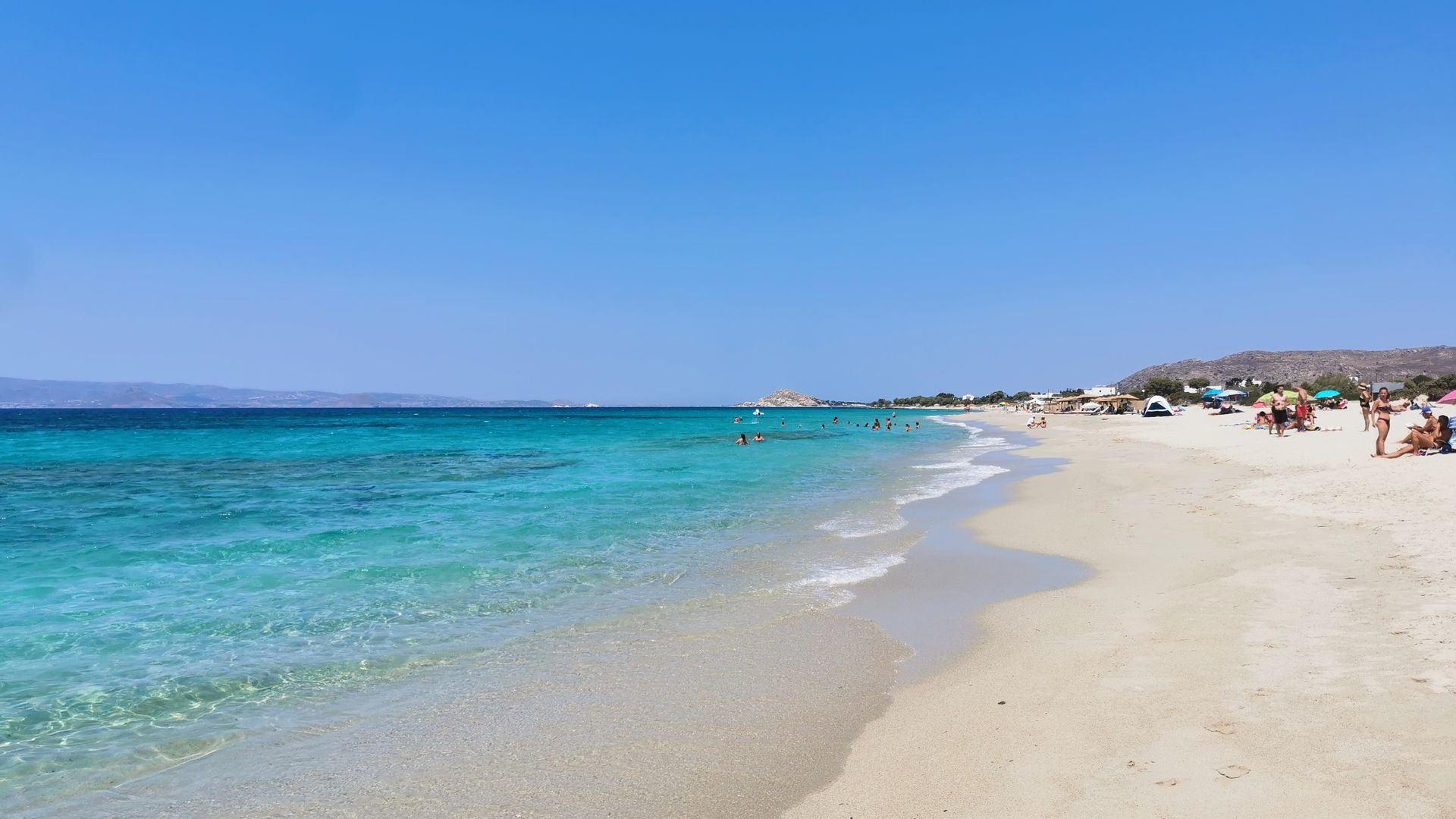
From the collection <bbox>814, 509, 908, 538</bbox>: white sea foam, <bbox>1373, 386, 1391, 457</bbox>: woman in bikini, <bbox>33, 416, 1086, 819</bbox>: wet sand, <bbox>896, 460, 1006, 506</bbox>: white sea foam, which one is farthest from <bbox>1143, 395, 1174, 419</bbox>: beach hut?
<bbox>33, 416, 1086, 819</bbox>: wet sand

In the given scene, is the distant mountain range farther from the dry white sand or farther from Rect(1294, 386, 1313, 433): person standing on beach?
the dry white sand

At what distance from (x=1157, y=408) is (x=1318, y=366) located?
92817mm

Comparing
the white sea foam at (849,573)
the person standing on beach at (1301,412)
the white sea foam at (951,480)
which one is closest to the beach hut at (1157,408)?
the person standing on beach at (1301,412)

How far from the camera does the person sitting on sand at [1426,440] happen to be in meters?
16.2

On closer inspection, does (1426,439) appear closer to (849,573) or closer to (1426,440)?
(1426,440)

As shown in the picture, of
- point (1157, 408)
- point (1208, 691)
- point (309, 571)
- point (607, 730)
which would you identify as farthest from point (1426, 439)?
point (1157, 408)

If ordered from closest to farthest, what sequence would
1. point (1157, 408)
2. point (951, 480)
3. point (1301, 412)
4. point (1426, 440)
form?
A: point (1426, 440) < point (951, 480) < point (1301, 412) < point (1157, 408)

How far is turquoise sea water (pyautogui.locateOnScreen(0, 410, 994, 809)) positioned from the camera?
5.79m

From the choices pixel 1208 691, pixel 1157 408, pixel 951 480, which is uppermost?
pixel 1157 408

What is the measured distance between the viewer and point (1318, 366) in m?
126

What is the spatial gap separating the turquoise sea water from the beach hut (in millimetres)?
43889

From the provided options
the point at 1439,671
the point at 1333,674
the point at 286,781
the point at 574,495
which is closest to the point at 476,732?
the point at 286,781

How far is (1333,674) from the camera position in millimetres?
5125

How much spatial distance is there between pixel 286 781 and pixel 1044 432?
170 ft
